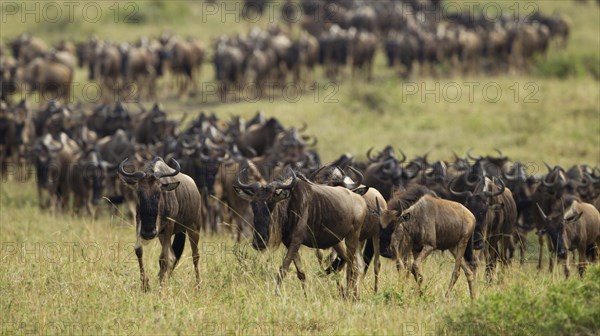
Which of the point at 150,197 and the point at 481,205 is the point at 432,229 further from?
the point at 150,197

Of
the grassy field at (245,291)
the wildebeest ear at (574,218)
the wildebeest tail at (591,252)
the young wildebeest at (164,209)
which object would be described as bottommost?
the wildebeest tail at (591,252)

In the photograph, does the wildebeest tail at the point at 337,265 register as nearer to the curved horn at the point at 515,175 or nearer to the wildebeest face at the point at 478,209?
the wildebeest face at the point at 478,209

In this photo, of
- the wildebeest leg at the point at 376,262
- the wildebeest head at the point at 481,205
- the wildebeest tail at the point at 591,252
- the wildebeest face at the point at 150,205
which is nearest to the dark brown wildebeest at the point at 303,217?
the wildebeest leg at the point at 376,262

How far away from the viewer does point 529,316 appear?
29.3ft

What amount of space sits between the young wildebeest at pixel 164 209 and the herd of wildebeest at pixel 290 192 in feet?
0.05

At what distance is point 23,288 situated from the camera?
987 centimetres

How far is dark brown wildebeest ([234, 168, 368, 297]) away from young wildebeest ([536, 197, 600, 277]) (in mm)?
3391

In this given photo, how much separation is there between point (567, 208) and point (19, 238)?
24.5 ft

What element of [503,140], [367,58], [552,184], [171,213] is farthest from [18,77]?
[171,213]

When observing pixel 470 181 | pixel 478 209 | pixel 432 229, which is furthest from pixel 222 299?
pixel 470 181

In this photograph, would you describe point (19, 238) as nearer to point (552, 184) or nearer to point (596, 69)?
point (552, 184)

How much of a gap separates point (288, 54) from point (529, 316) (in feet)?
89.5

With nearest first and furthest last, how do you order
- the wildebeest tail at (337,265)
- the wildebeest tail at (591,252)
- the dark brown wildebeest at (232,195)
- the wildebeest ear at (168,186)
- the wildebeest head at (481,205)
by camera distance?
the wildebeest ear at (168,186), the wildebeest tail at (337,265), the wildebeest head at (481,205), the wildebeest tail at (591,252), the dark brown wildebeest at (232,195)

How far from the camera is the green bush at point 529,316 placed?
8805 mm
